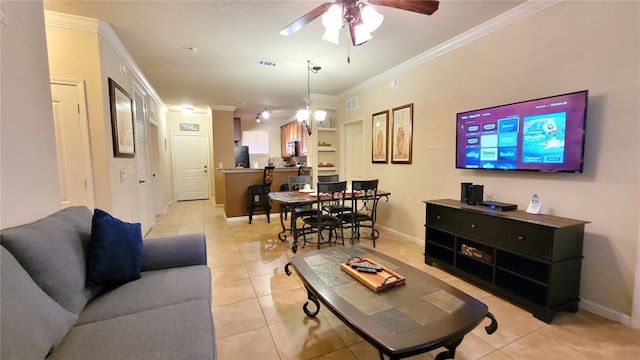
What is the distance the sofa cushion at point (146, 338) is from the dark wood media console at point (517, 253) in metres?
2.31

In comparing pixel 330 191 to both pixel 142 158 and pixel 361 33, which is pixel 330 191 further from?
pixel 142 158

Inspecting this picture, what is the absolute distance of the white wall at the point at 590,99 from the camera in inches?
74.5

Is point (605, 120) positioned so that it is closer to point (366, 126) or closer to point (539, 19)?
point (539, 19)

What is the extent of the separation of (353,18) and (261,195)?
3.92 metres

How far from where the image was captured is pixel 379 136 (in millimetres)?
4449

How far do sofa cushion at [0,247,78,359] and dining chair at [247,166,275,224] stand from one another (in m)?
3.90

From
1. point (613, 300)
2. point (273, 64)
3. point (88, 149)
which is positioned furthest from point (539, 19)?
point (88, 149)

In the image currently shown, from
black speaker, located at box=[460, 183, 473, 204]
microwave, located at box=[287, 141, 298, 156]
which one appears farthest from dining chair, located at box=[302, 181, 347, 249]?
microwave, located at box=[287, 141, 298, 156]

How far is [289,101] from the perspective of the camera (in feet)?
20.3

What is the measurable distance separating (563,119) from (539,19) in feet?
3.16

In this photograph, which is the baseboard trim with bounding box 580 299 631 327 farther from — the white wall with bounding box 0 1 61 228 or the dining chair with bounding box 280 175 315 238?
the white wall with bounding box 0 1 61 228

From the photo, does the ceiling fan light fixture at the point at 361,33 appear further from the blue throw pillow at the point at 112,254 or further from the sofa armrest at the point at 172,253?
the blue throw pillow at the point at 112,254

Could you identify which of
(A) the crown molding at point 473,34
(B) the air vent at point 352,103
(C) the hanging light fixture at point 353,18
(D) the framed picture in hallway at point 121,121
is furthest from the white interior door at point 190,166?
(C) the hanging light fixture at point 353,18

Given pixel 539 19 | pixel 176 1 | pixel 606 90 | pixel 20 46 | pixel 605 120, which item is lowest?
pixel 605 120
